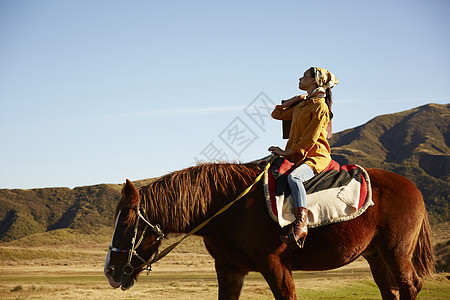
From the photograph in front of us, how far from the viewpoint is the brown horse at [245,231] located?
180 inches

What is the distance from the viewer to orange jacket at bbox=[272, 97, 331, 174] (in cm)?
480

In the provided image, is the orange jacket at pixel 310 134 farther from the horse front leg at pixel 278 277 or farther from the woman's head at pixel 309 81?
the horse front leg at pixel 278 277

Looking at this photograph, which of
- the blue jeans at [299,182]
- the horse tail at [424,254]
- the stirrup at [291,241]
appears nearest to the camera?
the stirrup at [291,241]

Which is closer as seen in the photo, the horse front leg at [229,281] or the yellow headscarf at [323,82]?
the horse front leg at [229,281]

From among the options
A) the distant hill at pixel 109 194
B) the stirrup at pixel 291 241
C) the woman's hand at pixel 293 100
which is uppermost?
the woman's hand at pixel 293 100

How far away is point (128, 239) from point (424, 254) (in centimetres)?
365

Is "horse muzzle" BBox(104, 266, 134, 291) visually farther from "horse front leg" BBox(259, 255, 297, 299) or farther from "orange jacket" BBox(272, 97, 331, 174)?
"orange jacket" BBox(272, 97, 331, 174)

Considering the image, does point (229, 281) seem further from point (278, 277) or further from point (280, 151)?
point (280, 151)

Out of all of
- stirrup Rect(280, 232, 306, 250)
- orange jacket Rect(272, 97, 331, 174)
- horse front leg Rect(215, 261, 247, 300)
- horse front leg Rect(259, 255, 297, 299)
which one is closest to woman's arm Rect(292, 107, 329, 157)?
orange jacket Rect(272, 97, 331, 174)

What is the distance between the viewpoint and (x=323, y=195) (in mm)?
4742

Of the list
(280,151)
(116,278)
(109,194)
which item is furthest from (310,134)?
(109,194)

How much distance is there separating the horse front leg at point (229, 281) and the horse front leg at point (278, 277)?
0.45 meters

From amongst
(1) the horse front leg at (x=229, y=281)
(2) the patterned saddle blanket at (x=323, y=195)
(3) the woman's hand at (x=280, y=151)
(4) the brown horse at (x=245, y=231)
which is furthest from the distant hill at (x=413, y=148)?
(1) the horse front leg at (x=229, y=281)

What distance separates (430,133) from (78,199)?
237 ft
